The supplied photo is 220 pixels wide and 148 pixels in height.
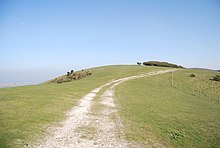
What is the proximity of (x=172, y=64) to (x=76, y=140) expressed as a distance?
10108 cm

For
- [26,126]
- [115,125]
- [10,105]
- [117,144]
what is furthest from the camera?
[10,105]

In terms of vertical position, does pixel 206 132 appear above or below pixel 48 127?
below

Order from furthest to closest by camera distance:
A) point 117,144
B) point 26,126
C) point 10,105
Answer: point 10,105 < point 26,126 < point 117,144

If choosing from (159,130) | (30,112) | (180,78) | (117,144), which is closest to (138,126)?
(159,130)

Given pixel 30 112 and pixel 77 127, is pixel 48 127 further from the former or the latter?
pixel 30 112

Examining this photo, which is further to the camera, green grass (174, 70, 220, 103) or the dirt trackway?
green grass (174, 70, 220, 103)

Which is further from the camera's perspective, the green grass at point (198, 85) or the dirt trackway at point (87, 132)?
the green grass at point (198, 85)

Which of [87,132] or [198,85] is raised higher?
[87,132]

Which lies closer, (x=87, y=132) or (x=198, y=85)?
(x=87, y=132)

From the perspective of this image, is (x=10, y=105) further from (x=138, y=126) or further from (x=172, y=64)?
(x=172, y=64)

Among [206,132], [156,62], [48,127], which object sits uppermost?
[156,62]

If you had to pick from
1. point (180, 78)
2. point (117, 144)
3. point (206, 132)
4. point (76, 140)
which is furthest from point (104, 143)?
point (180, 78)

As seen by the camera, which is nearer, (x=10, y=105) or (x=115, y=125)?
(x=115, y=125)

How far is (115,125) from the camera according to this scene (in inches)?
611
